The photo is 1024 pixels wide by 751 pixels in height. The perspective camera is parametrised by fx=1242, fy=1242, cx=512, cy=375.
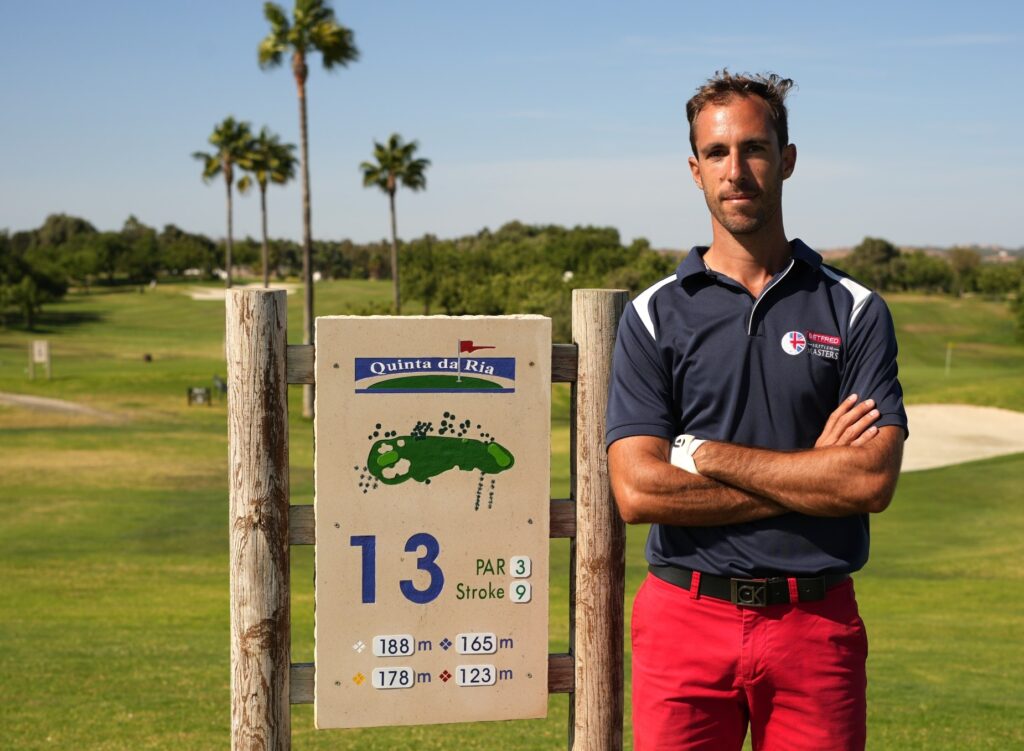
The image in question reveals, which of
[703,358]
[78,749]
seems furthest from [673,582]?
[78,749]

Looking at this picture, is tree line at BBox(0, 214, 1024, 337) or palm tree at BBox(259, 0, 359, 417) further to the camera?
tree line at BBox(0, 214, 1024, 337)

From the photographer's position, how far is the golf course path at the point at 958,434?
37.1 m

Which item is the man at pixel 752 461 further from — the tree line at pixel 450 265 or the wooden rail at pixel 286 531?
the tree line at pixel 450 265

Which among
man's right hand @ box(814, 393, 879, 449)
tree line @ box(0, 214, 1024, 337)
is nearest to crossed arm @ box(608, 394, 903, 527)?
man's right hand @ box(814, 393, 879, 449)

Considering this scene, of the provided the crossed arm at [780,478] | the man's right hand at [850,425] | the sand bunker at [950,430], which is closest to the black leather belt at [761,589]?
the crossed arm at [780,478]

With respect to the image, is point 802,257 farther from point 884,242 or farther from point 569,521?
point 884,242

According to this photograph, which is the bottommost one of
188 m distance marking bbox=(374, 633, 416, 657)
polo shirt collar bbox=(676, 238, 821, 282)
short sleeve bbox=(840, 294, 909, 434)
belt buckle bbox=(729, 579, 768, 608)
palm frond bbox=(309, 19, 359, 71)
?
188 m distance marking bbox=(374, 633, 416, 657)

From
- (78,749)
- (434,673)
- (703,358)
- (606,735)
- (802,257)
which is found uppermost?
(802,257)

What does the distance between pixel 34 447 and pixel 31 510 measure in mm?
11644

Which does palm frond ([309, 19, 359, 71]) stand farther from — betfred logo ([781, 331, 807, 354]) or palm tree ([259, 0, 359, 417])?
betfred logo ([781, 331, 807, 354])

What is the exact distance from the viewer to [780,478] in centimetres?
401

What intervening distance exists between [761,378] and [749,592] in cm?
70

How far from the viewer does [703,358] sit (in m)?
4.14

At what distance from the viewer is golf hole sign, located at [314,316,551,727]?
15.7 feet
